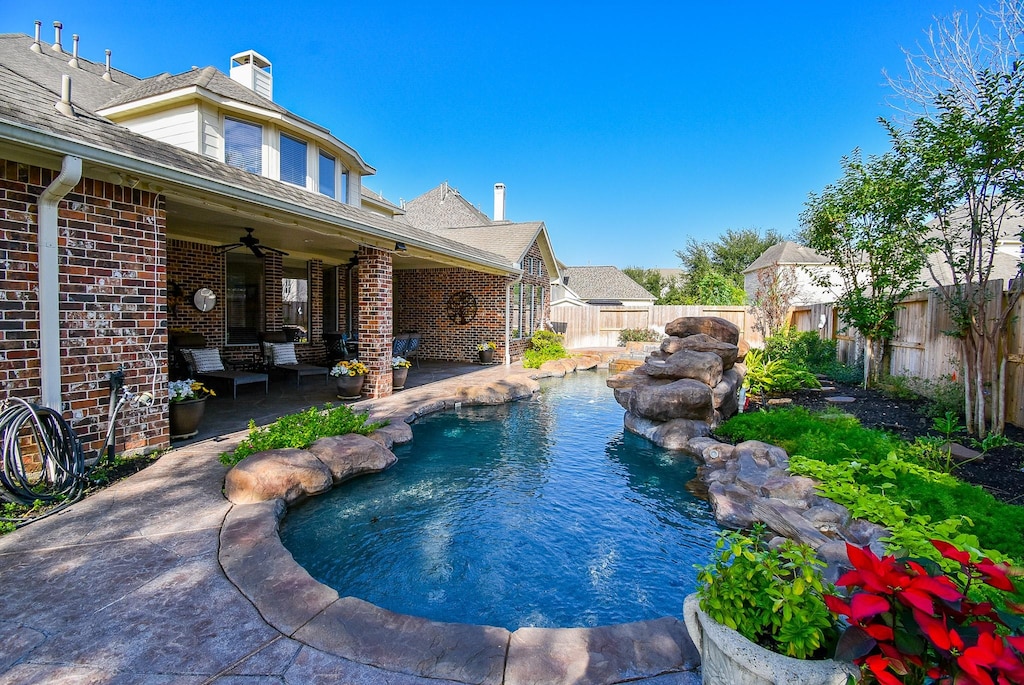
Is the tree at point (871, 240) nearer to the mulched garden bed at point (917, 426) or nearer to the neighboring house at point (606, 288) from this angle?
the mulched garden bed at point (917, 426)

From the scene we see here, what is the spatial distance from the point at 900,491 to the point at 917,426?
9.68ft

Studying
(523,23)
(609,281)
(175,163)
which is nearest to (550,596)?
(175,163)

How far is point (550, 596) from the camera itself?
323 cm

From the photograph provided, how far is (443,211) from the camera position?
88.4ft

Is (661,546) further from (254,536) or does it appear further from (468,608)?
(254,536)

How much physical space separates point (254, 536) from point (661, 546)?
3084 millimetres

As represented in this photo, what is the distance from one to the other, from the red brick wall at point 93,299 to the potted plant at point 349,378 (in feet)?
10.3

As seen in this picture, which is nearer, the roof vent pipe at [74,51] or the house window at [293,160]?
the house window at [293,160]

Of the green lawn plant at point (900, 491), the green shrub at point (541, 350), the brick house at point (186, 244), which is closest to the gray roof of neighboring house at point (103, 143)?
the brick house at point (186, 244)

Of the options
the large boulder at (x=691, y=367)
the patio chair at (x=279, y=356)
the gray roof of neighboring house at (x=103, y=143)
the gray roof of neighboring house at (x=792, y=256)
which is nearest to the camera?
the gray roof of neighboring house at (x=103, y=143)

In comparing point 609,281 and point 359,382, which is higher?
point 609,281

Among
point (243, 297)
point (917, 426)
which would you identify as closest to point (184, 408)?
point (243, 297)

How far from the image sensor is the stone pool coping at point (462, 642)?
2.16 metres

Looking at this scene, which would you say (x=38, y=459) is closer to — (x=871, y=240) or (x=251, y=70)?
(x=251, y=70)
